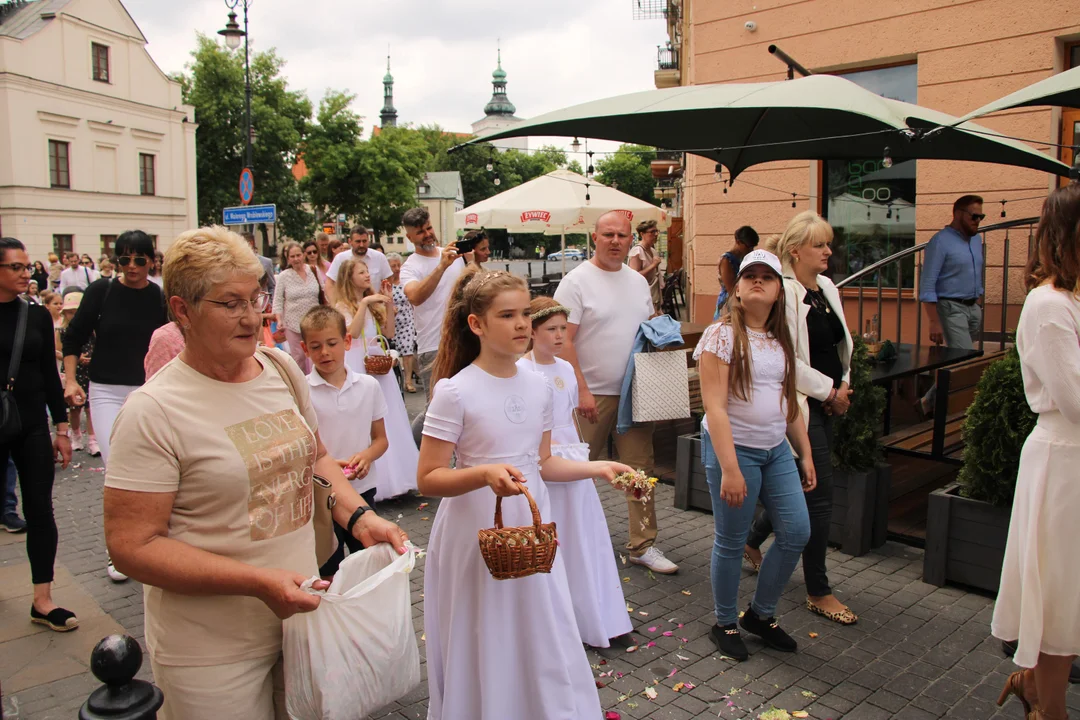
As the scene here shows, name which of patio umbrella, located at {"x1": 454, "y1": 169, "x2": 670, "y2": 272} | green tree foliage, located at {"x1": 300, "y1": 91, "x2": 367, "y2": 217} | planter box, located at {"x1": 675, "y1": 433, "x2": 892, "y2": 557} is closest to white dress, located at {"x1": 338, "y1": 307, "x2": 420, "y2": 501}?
planter box, located at {"x1": 675, "y1": 433, "x2": 892, "y2": 557}

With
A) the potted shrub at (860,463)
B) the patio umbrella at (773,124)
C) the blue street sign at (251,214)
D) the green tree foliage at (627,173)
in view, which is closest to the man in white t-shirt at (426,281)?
the patio umbrella at (773,124)

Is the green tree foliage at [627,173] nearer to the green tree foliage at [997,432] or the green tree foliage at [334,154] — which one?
the green tree foliage at [334,154]

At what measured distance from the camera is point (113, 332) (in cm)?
503

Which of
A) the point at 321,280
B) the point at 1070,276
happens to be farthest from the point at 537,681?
the point at 321,280

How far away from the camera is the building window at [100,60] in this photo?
4072cm

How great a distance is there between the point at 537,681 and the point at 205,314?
1.72 meters

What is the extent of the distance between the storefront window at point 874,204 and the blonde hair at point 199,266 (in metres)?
10.0

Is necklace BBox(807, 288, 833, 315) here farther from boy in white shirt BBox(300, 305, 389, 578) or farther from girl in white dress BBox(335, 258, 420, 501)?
girl in white dress BBox(335, 258, 420, 501)

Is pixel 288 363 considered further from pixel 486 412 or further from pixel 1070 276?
pixel 1070 276

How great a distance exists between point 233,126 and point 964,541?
5166cm

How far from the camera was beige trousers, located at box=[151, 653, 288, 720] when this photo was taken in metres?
2.08

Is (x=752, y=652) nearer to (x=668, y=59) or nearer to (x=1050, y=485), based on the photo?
(x=1050, y=485)

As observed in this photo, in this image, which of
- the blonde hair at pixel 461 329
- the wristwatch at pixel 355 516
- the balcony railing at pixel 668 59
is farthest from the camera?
the balcony railing at pixel 668 59

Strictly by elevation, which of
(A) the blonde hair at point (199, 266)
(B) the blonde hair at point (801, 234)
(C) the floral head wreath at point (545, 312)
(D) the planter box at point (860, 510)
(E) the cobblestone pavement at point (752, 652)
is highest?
(B) the blonde hair at point (801, 234)
